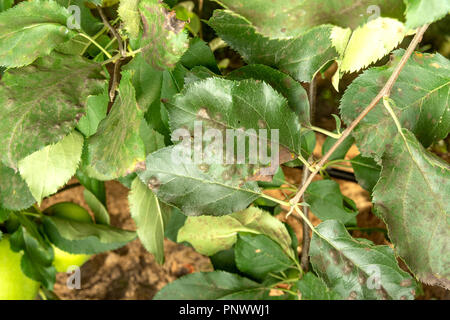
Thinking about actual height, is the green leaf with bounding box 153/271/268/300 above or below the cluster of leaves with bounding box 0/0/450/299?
below

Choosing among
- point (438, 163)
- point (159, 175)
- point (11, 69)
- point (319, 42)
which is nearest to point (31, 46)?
point (11, 69)

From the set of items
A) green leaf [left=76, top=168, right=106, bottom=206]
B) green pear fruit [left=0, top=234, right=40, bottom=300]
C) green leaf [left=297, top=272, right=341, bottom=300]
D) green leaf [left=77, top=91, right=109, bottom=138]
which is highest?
green leaf [left=77, top=91, right=109, bottom=138]

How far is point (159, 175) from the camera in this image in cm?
44

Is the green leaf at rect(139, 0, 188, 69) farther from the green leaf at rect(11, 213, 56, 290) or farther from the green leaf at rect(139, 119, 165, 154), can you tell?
the green leaf at rect(11, 213, 56, 290)

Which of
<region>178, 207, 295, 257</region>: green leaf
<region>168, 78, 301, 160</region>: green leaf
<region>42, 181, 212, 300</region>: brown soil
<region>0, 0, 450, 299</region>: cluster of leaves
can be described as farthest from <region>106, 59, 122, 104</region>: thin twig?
<region>42, 181, 212, 300</region>: brown soil

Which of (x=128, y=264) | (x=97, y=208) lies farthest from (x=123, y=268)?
(x=97, y=208)

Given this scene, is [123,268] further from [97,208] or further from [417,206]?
[417,206]

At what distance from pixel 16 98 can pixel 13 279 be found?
0.42 meters

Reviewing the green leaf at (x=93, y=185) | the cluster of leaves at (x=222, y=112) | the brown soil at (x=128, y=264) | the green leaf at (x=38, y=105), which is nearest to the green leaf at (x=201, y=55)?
the cluster of leaves at (x=222, y=112)

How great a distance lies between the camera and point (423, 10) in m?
0.27

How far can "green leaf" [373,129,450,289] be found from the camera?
381mm

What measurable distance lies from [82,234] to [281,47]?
0.47 meters

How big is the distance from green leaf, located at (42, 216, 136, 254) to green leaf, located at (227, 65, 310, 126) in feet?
1.31
